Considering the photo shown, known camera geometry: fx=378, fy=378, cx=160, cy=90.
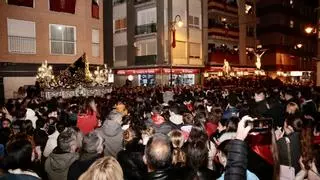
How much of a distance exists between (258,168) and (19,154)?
264 centimetres

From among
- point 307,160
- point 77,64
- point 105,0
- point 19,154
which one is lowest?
point 307,160

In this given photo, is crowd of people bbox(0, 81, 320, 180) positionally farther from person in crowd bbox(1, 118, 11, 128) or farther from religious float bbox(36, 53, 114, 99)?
religious float bbox(36, 53, 114, 99)

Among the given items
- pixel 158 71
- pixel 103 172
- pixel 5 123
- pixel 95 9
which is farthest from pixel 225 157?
pixel 158 71

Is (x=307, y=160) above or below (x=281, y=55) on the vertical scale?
below

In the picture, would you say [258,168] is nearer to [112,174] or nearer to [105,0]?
[112,174]

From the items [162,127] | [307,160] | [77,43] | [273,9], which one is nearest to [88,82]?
[77,43]

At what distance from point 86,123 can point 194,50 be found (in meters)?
33.0

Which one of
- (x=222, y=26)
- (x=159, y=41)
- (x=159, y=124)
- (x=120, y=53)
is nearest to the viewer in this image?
(x=159, y=124)

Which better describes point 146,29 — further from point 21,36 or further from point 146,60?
point 21,36

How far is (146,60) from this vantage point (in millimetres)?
40812

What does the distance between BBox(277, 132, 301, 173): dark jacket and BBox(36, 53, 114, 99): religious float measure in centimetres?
1599

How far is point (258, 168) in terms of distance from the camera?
14.1ft

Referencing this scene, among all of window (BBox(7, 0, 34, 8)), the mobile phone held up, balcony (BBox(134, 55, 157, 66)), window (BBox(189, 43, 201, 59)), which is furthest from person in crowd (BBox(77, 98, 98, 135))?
window (BBox(189, 43, 201, 59))

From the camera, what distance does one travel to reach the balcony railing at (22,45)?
1023 inches
